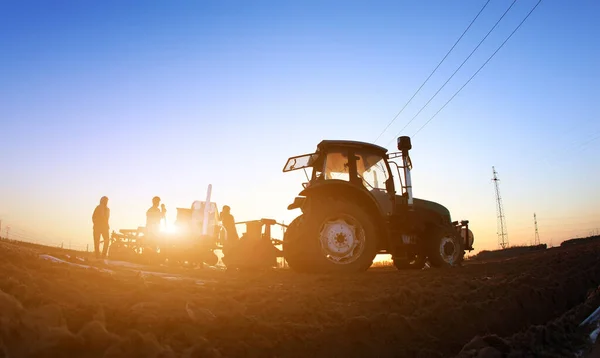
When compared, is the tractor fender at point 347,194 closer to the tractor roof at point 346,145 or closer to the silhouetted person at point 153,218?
the tractor roof at point 346,145

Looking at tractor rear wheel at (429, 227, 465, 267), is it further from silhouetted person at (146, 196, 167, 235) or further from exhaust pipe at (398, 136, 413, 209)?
silhouetted person at (146, 196, 167, 235)

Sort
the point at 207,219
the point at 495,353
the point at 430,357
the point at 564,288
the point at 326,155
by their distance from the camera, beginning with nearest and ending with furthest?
the point at 495,353
the point at 430,357
the point at 564,288
the point at 326,155
the point at 207,219

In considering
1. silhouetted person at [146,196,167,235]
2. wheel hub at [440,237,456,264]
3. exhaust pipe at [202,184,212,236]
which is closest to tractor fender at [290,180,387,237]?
wheel hub at [440,237,456,264]

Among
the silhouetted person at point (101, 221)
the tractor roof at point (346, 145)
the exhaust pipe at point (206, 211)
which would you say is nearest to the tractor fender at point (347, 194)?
the tractor roof at point (346, 145)

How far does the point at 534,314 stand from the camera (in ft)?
10.8

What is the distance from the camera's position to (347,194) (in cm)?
704

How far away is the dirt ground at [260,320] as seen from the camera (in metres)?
1.57

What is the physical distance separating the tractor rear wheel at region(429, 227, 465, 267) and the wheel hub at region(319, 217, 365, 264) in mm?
2366

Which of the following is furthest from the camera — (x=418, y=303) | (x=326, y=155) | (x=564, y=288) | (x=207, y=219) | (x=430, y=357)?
(x=207, y=219)

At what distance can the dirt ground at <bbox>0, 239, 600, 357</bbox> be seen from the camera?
1.57m

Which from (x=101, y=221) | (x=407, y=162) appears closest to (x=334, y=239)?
(x=407, y=162)

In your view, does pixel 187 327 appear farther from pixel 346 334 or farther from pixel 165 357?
pixel 346 334

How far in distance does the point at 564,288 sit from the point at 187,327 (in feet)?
12.6

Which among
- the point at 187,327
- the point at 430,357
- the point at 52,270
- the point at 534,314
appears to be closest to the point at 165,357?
the point at 187,327
